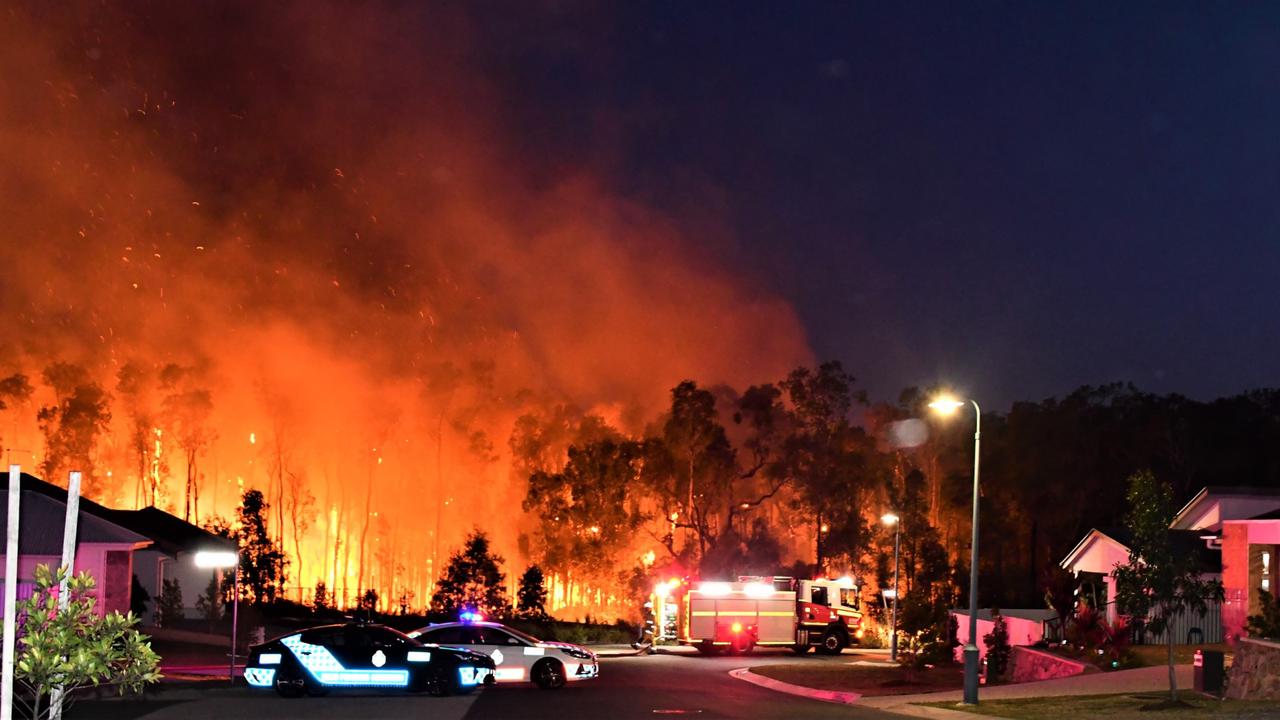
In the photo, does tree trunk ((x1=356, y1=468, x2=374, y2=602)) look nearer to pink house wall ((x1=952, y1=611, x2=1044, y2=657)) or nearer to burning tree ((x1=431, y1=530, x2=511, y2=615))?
burning tree ((x1=431, y1=530, x2=511, y2=615))

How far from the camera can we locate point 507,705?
2488 centimetres

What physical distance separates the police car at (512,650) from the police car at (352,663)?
187 cm

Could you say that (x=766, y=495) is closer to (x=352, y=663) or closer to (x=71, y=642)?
(x=352, y=663)

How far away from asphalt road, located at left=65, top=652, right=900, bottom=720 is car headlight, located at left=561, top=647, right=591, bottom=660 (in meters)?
0.66

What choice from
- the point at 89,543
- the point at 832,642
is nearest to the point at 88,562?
the point at 89,543

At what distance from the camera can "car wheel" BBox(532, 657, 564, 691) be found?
1149 inches

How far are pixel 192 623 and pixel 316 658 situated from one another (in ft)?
94.0

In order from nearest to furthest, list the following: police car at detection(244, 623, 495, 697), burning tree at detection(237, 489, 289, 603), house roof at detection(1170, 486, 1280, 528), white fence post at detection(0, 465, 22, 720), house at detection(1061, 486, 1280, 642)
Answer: white fence post at detection(0, 465, 22, 720), police car at detection(244, 623, 495, 697), house at detection(1061, 486, 1280, 642), house roof at detection(1170, 486, 1280, 528), burning tree at detection(237, 489, 289, 603)

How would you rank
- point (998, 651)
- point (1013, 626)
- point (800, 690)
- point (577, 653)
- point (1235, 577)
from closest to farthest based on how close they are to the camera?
point (577, 653) → point (800, 690) → point (998, 651) → point (1235, 577) → point (1013, 626)

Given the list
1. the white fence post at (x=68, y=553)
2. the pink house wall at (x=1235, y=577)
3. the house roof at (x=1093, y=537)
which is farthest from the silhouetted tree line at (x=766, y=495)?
the white fence post at (x=68, y=553)

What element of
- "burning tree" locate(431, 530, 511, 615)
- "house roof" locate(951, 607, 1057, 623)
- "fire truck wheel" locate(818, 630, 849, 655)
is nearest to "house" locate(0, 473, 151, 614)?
"house roof" locate(951, 607, 1057, 623)

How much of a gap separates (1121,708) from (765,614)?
23.9 metres

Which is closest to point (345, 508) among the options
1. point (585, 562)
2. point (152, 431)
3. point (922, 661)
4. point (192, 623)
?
point (152, 431)

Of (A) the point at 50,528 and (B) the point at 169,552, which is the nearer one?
(A) the point at 50,528
